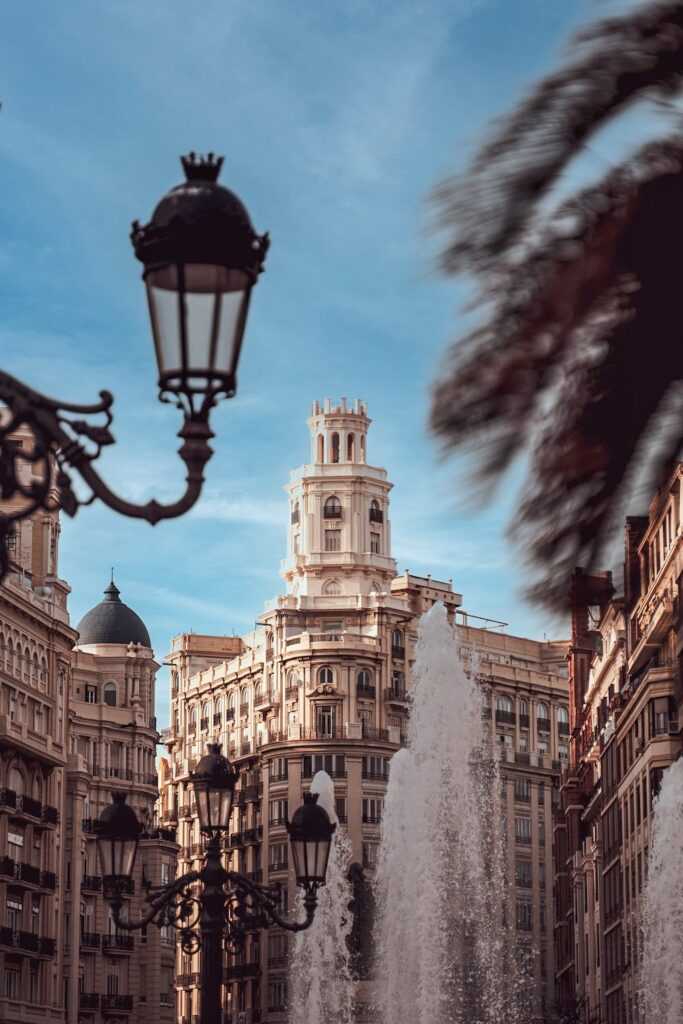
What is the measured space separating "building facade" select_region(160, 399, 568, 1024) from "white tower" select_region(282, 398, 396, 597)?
0.23 feet

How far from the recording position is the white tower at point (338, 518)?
103 m

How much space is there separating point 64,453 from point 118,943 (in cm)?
7762

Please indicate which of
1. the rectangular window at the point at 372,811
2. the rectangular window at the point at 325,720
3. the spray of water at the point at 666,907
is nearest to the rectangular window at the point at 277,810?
the rectangular window at the point at 325,720

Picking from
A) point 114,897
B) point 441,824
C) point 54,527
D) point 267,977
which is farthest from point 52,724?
point 114,897

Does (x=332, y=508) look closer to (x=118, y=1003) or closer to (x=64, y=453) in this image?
(x=118, y=1003)

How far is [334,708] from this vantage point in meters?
98.4

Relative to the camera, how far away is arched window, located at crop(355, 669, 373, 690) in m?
99.1

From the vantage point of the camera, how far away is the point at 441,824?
8531cm

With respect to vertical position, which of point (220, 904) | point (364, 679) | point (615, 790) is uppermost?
point (364, 679)

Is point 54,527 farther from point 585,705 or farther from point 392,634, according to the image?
point 392,634

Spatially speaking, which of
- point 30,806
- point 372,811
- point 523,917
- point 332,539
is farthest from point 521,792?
point 30,806

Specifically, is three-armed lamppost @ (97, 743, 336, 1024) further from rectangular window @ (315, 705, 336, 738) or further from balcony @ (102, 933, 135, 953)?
rectangular window @ (315, 705, 336, 738)

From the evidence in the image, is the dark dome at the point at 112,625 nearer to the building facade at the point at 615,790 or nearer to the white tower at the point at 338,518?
the white tower at the point at 338,518

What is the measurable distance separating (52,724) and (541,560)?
6888 centimetres
